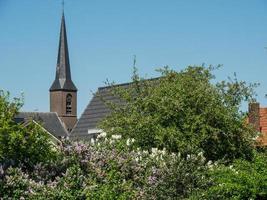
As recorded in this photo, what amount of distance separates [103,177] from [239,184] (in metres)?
2.73

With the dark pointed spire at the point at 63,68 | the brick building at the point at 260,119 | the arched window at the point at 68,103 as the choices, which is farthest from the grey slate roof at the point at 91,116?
the arched window at the point at 68,103

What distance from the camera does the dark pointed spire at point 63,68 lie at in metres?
86.9

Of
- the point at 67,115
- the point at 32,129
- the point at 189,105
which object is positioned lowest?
the point at 32,129

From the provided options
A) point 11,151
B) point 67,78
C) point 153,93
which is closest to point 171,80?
point 153,93

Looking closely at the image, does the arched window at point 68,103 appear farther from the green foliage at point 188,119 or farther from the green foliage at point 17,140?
the green foliage at point 17,140

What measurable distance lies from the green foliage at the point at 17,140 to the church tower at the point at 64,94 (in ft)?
241

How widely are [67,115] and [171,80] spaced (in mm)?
72818

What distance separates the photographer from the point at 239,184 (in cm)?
1438

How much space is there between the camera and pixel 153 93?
68.5 feet

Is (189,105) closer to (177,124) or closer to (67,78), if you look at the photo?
(177,124)

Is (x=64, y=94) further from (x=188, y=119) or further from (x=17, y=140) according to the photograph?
(x=17, y=140)

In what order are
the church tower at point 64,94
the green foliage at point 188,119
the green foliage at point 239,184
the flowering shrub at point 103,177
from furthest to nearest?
the church tower at point 64,94 → the green foliage at point 188,119 → the green foliage at point 239,184 → the flowering shrub at point 103,177

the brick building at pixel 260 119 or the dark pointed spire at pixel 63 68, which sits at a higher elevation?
the dark pointed spire at pixel 63 68

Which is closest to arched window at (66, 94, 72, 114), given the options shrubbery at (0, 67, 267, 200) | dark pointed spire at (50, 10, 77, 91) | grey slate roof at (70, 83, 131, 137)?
dark pointed spire at (50, 10, 77, 91)
